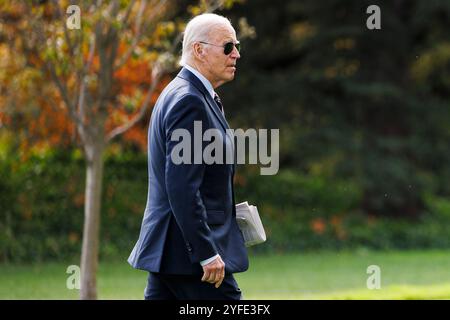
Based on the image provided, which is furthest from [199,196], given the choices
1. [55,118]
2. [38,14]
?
[55,118]

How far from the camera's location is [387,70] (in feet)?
69.5

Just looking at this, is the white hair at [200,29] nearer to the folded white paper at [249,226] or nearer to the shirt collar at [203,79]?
the shirt collar at [203,79]

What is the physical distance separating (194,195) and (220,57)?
0.77 metres

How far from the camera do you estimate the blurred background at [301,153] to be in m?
15.5

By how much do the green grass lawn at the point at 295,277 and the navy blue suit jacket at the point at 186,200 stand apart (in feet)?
15.4

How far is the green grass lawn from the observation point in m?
11.9

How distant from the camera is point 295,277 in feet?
49.3

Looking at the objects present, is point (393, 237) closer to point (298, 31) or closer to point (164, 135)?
point (298, 31)

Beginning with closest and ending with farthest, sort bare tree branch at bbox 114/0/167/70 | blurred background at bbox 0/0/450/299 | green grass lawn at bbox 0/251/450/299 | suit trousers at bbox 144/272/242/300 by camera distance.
→ suit trousers at bbox 144/272/242/300 < bare tree branch at bbox 114/0/167/70 < green grass lawn at bbox 0/251/450/299 < blurred background at bbox 0/0/450/299

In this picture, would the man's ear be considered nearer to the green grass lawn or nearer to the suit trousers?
the suit trousers

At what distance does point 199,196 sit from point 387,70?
56.6 feet

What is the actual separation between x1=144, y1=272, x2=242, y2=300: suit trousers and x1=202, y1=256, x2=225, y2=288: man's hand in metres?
0.07

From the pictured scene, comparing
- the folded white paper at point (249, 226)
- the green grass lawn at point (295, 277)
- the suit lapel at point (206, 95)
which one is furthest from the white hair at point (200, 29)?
the green grass lawn at point (295, 277)

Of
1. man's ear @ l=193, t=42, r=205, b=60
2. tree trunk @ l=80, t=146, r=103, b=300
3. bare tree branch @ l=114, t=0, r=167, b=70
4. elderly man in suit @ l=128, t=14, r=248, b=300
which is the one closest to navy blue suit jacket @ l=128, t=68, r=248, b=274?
elderly man in suit @ l=128, t=14, r=248, b=300
